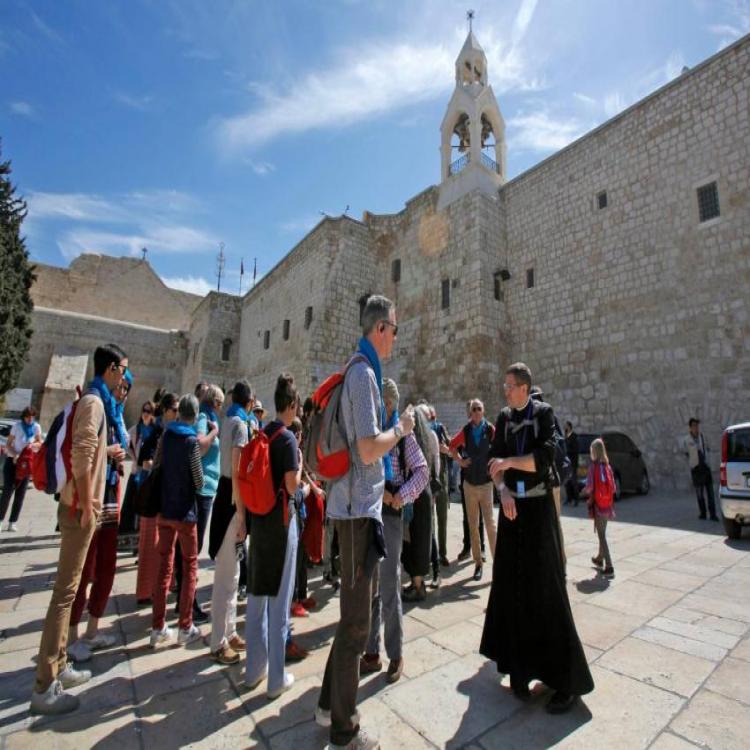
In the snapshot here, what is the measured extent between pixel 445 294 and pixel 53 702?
14645 mm

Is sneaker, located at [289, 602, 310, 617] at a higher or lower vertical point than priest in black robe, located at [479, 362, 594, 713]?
lower

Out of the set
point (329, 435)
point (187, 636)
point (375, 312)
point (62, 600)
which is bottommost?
point (187, 636)

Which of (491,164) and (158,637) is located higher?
(491,164)

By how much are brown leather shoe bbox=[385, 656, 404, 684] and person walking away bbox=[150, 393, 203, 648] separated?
62.0 inches

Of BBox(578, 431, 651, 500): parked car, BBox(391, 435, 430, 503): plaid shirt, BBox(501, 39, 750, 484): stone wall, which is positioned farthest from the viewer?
BBox(501, 39, 750, 484): stone wall

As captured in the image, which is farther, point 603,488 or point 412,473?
point 603,488

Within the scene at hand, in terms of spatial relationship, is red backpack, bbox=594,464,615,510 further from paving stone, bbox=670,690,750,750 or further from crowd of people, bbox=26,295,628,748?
crowd of people, bbox=26,295,628,748

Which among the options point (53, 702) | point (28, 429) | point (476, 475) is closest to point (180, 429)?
point (53, 702)

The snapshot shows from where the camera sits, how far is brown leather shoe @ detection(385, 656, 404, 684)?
100 inches

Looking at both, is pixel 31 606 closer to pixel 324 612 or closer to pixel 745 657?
pixel 324 612

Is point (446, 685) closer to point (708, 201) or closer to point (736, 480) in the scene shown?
point (736, 480)

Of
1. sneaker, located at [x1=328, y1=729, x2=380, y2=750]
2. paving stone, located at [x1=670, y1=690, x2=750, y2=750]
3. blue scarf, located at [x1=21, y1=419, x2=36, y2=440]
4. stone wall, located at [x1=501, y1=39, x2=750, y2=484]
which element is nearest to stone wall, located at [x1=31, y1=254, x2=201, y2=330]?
blue scarf, located at [x1=21, y1=419, x2=36, y2=440]

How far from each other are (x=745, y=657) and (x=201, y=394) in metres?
4.75

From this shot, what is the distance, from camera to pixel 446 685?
2508 mm
